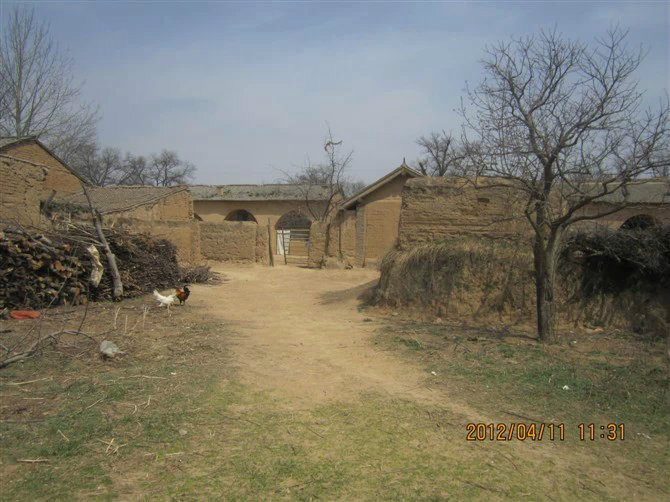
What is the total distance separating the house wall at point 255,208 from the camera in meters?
29.3

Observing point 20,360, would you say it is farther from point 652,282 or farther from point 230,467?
point 652,282

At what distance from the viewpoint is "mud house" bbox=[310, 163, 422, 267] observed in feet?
62.9

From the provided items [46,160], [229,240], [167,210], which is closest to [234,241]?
[229,240]

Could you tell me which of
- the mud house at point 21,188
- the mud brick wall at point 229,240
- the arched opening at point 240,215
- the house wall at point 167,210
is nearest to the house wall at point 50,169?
the house wall at point 167,210

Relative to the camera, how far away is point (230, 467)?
352cm

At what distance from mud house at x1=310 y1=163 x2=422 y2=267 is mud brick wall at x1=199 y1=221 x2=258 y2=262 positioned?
10.5ft

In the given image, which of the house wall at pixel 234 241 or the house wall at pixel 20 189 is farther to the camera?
the house wall at pixel 234 241

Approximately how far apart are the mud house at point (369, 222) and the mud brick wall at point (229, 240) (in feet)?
10.5

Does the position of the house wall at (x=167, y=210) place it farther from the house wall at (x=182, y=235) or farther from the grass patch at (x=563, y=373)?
the grass patch at (x=563, y=373)

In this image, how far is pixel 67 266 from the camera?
9461 mm

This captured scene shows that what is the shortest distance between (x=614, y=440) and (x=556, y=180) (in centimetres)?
433

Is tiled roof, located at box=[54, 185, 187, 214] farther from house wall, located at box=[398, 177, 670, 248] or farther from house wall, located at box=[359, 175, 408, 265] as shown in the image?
house wall, located at box=[398, 177, 670, 248]

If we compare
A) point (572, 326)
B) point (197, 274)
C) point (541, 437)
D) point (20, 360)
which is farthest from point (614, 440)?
point (197, 274)

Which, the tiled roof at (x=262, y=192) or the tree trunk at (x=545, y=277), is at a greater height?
the tiled roof at (x=262, y=192)
